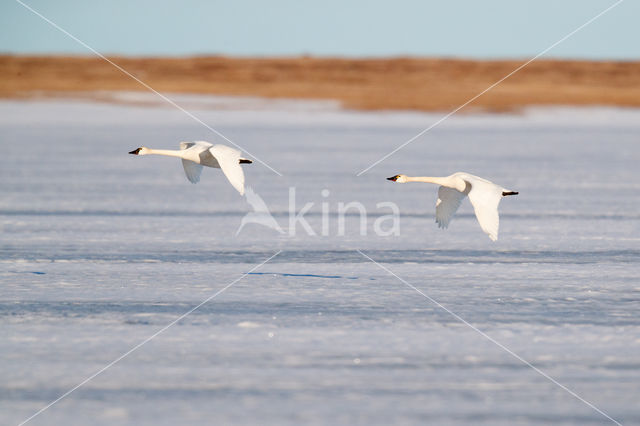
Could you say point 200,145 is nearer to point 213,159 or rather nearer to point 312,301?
point 213,159

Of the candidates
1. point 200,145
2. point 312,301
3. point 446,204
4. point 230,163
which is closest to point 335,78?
point 200,145

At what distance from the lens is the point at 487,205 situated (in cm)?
606

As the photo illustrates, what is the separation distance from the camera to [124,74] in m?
57.2

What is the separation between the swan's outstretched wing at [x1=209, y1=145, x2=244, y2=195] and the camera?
237 inches

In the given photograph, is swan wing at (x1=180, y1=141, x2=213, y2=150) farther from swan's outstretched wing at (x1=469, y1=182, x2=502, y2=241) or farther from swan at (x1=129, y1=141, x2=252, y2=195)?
swan's outstretched wing at (x1=469, y1=182, x2=502, y2=241)

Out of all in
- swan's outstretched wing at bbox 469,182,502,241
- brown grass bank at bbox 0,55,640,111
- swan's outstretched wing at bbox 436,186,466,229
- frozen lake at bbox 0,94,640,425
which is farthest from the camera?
brown grass bank at bbox 0,55,640,111

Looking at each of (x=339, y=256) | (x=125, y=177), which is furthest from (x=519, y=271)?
(x=125, y=177)

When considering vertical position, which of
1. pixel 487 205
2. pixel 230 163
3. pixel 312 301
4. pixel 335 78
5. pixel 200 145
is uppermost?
pixel 335 78

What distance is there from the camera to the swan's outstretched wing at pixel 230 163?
19.7 feet

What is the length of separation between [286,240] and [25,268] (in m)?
2.16

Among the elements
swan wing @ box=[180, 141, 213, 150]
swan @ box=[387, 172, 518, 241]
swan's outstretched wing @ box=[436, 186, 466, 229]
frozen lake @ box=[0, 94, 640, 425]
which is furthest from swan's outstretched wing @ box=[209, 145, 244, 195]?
swan's outstretched wing @ box=[436, 186, 466, 229]

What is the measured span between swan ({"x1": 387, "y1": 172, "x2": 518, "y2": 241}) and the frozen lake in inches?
16.7

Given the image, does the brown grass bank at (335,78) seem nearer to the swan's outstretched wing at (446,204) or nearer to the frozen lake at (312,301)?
the frozen lake at (312,301)

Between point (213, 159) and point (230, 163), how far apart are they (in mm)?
494
